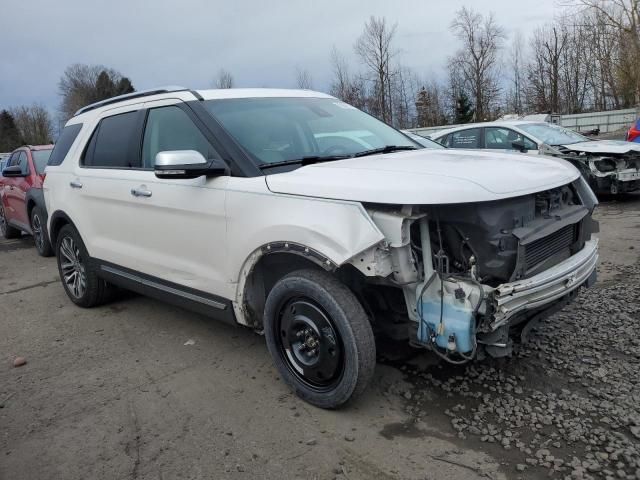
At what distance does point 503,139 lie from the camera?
9.52 metres

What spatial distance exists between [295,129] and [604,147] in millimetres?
7213

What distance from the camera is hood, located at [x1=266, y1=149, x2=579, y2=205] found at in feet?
8.54

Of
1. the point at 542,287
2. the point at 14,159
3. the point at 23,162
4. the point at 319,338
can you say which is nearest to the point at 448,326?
the point at 542,287

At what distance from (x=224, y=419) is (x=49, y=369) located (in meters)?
1.79

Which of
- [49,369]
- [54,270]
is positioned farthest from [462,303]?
[54,270]

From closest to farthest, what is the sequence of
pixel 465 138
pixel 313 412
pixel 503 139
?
pixel 313 412 → pixel 503 139 → pixel 465 138

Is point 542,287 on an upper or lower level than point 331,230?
lower

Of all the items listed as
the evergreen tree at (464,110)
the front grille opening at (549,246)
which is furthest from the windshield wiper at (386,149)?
the evergreen tree at (464,110)

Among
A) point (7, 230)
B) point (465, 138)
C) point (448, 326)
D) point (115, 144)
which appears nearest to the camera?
point (448, 326)

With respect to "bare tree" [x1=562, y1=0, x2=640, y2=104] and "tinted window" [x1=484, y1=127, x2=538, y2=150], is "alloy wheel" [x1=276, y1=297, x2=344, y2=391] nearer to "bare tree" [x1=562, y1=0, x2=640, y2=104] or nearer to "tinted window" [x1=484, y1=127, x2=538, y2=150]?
"tinted window" [x1=484, y1=127, x2=538, y2=150]

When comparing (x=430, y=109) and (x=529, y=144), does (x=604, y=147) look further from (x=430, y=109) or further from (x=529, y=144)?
(x=430, y=109)

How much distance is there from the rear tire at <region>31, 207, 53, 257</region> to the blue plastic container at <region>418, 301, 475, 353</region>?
7.26 metres

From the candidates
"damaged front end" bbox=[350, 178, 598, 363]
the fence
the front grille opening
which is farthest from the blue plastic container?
the fence

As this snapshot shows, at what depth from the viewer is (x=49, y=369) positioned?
405 centimetres
